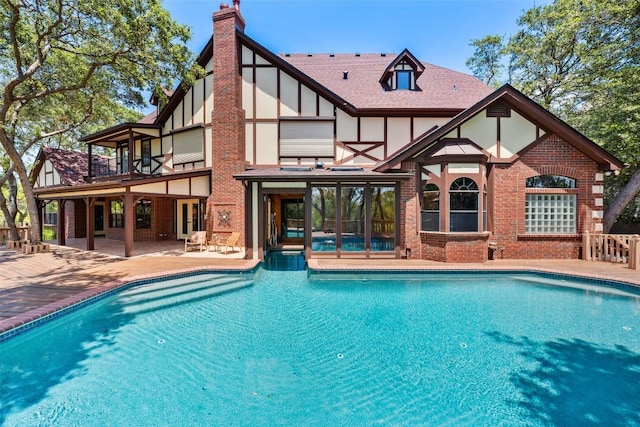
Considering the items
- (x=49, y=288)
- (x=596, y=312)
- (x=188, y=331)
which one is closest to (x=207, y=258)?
(x=49, y=288)

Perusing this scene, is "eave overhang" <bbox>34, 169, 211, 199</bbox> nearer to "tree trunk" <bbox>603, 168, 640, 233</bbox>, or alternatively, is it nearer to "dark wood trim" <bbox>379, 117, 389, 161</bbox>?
"dark wood trim" <bbox>379, 117, 389, 161</bbox>

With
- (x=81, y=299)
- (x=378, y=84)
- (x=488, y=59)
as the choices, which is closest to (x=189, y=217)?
(x=81, y=299)

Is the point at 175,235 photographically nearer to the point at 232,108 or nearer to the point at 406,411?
the point at 232,108

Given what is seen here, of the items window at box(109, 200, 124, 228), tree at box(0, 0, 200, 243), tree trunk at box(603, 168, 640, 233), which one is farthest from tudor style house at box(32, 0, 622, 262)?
tree trunk at box(603, 168, 640, 233)

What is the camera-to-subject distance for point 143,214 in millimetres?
15953

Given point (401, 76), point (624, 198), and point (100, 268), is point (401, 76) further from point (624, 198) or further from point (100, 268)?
point (100, 268)

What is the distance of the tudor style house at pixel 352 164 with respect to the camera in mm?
10156

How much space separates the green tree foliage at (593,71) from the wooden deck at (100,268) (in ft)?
22.0

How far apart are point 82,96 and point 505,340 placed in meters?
19.7

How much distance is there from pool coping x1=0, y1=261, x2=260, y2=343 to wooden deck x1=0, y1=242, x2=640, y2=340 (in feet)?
0.05

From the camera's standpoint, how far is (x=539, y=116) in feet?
33.0

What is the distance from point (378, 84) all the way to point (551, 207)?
9216mm

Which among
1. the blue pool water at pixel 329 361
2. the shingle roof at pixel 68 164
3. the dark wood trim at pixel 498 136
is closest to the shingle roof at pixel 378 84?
the dark wood trim at pixel 498 136

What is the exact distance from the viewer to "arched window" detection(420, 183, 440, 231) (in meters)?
10.1
